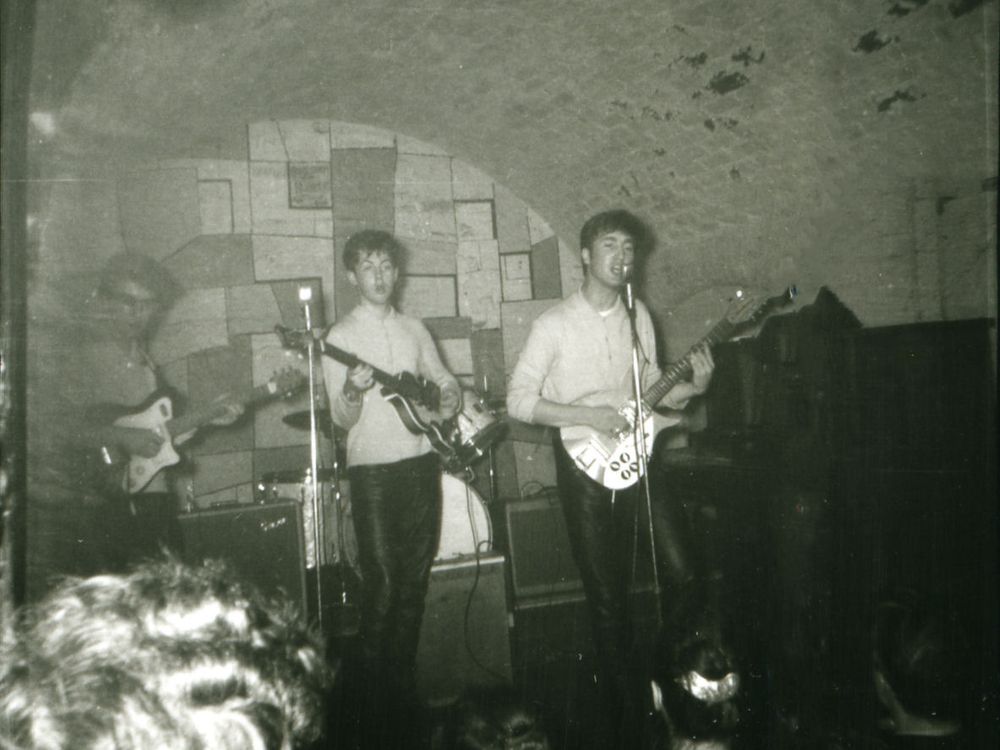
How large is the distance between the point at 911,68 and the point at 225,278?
4491 millimetres

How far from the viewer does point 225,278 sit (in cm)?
541

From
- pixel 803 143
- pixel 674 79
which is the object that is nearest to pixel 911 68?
pixel 803 143

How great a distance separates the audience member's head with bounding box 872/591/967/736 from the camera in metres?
1.44

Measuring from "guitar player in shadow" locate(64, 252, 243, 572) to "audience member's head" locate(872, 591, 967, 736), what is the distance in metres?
2.85

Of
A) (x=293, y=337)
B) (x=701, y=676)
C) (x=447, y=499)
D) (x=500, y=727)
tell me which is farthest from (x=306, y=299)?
(x=701, y=676)

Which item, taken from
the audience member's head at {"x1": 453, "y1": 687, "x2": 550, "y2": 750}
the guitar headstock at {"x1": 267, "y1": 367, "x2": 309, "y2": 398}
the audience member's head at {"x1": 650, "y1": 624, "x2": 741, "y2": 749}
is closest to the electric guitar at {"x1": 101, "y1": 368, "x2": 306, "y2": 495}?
the guitar headstock at {"x1": 267, "y1": 367, "x2": 309, "y2": 398}

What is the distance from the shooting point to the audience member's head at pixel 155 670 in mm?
638

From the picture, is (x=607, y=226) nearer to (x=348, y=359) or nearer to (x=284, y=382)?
(x=348, y=359)

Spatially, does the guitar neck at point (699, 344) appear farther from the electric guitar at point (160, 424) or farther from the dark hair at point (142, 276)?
the dark hair at point (142, 276)

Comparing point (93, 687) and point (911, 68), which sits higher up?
point (911, 68)

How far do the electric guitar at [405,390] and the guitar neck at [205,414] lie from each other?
0.85m

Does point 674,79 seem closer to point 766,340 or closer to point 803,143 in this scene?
point 803,143

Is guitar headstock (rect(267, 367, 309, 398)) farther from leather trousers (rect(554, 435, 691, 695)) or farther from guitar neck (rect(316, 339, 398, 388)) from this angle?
leather trousers (rect(554, 435, 691, 695))

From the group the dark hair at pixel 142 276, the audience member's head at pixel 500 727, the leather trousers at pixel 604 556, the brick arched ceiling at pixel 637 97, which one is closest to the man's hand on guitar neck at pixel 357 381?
the leather trousers at pixel 604 556
